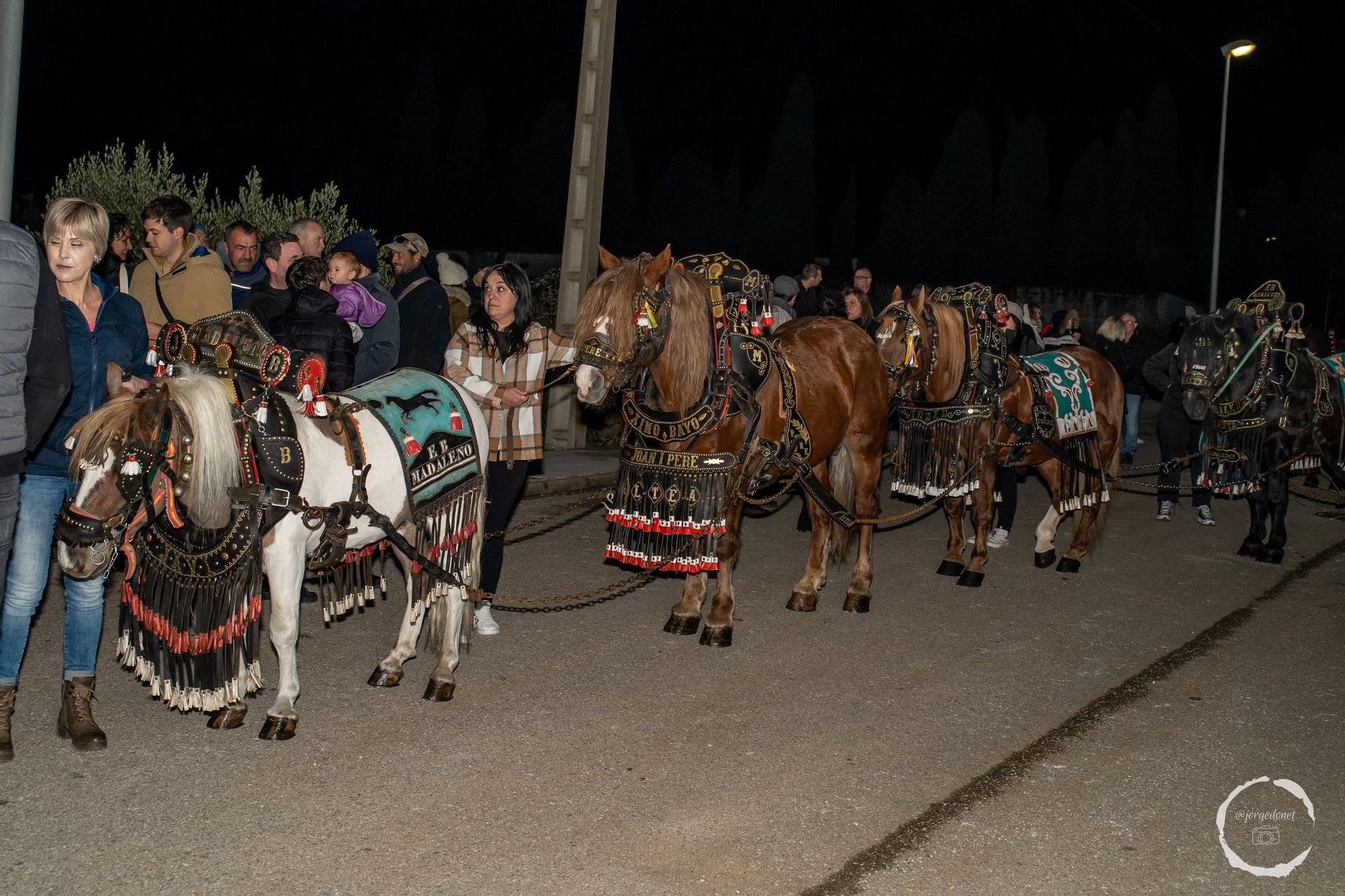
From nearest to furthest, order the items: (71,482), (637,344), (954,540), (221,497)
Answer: (221,497) → (71,482) → (637,344) → (954,540)

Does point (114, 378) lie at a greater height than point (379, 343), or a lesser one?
lesser

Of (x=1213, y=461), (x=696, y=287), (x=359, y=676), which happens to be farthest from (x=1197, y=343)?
(x=359, y=676)

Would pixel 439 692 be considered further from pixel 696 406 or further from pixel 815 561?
pixel 815 561

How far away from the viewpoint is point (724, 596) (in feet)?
21.8

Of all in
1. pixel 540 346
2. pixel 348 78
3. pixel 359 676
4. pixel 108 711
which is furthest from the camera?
pixel 348 78

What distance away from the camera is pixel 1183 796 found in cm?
467

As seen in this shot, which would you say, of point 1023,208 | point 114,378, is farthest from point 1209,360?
point 1023,208

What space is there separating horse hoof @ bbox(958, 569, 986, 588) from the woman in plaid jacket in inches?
135

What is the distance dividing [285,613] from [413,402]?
43.1 inches

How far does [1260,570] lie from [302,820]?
7.59 meters

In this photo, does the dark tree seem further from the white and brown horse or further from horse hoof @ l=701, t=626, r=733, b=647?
the white and brown horse

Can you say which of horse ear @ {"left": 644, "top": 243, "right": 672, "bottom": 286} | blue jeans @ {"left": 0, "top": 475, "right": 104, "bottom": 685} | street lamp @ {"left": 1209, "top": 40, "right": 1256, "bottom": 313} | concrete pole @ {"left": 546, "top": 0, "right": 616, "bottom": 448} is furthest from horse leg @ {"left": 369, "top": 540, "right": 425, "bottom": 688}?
street lamp @ {"left": 1209, "top": 40, "right": 1256, "bottom": 313}

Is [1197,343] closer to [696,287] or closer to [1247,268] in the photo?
[696,287]

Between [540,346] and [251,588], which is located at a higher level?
[540,346]
